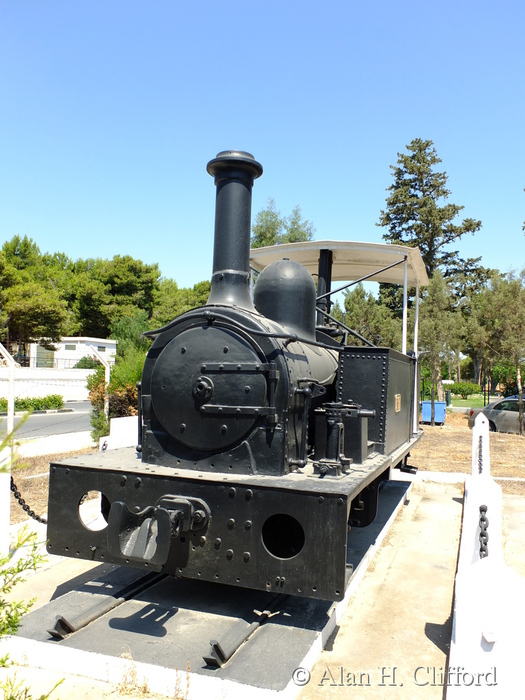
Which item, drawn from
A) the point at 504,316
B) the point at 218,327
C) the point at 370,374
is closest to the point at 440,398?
the point at 504,316

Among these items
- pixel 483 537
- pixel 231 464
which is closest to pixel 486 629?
pixel 483 537

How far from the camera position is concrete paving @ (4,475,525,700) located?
3090 mm

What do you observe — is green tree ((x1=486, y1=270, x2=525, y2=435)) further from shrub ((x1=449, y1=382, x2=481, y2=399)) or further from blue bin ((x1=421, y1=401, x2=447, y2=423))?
shrub ((x1=449, y1=382, x2=481, y2=399))

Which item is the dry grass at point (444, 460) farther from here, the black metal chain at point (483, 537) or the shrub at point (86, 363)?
the shrub at point (86, 363)

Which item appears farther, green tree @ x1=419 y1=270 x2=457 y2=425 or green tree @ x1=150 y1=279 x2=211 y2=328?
green tree @ x1=150 y1=279 x2=211 y2=328

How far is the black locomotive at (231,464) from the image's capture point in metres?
3.46

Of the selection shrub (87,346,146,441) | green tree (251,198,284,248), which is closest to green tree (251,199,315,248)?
green tree (251,198,284,248)

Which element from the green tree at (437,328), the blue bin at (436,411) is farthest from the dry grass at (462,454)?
the green tree at (437,328)

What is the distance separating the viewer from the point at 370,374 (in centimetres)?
537

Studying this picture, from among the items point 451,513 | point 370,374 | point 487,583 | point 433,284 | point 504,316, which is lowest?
point 451,513

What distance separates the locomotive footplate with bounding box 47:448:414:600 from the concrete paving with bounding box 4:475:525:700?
1.57 ft

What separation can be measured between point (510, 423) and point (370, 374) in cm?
1328

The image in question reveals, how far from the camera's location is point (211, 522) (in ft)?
12.0

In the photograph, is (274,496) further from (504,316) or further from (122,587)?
(504,316)
